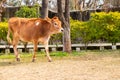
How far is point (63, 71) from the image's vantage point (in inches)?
371

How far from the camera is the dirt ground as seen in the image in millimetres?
8532

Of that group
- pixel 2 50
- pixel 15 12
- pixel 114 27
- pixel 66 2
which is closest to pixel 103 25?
pixel 114 27

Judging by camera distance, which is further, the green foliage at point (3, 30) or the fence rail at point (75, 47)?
the fence rail at point (75, 47)

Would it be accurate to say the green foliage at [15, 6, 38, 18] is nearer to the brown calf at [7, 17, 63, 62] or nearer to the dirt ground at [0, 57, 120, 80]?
the brown calf at [7, 17, 63, 62]

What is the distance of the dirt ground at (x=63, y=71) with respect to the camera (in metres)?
8.53

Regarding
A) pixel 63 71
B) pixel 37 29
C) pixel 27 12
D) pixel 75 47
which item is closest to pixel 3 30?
pixel 75 47

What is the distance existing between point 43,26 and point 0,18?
9524 millimetres

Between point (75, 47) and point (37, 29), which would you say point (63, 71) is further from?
point (75, 47)

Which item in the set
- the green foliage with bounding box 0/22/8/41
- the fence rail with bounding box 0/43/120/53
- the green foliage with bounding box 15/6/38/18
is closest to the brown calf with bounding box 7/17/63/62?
the green foliage with bounding box 0/22/8/41

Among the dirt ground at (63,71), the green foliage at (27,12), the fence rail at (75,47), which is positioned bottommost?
the fence rail at (75,47)

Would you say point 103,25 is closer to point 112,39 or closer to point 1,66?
point 112,39

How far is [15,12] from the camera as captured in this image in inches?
832

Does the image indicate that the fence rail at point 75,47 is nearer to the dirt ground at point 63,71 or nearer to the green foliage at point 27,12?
the green foliage at point 27,12

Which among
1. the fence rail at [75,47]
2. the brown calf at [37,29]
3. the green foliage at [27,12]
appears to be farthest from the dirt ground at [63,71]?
the green foliage at [27,12]
